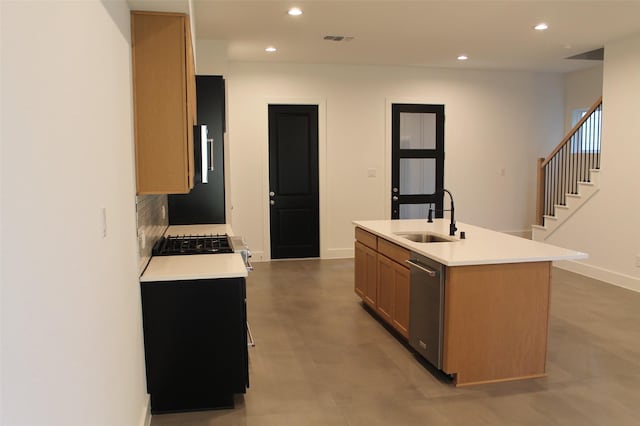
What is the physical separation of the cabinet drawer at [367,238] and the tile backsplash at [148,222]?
1.85 m

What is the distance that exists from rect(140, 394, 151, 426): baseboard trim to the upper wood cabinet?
116 cm

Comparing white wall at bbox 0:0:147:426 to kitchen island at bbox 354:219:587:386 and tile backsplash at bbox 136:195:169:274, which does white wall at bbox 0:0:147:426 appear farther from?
kitchen island at bbox 354:219:587:386

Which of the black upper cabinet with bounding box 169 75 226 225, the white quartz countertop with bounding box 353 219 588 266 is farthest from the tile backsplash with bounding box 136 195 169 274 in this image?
the white quartz countertop with bounding box 353 219 588 266

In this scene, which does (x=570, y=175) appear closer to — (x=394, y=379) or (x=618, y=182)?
(x=618, y=182)

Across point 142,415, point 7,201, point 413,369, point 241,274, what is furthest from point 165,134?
point 413,369

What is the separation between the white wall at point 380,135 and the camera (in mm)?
7445

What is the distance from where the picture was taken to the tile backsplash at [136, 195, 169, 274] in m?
2.93

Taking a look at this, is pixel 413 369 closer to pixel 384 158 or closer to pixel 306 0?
pixel 306 0

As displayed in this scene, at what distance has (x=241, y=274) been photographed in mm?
2963

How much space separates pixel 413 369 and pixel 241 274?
1511mm

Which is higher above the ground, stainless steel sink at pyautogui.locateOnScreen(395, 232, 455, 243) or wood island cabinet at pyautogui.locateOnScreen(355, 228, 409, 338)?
stainless steel sink at pyautogui.locateOnScreen(395, 232, 455, 243)

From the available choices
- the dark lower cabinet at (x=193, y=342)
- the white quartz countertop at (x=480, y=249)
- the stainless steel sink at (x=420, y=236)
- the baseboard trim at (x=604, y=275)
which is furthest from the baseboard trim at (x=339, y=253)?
the dark lower cabinet at (x=193, y=342)

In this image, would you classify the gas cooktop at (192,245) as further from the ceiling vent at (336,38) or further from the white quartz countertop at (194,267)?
the ceiling vent at (336,38)

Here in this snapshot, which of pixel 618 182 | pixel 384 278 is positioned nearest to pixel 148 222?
pixel 384 278
